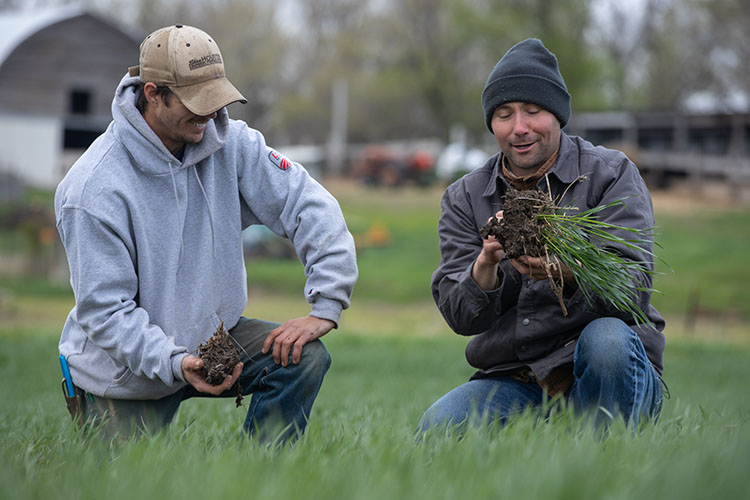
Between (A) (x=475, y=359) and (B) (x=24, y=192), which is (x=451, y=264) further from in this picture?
(B) (x=24, y=192)

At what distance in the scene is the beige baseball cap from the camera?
12.5 ft

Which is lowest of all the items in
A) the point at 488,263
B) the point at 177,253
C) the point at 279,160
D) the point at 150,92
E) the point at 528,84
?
the point at 177,253

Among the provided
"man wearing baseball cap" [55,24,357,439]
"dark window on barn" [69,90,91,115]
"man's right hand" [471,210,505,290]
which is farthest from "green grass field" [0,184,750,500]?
"dark window on barn" [69,90,91,115]

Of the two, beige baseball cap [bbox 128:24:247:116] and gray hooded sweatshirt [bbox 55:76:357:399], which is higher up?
beige baseball cap [bbox 128:24:247:116]

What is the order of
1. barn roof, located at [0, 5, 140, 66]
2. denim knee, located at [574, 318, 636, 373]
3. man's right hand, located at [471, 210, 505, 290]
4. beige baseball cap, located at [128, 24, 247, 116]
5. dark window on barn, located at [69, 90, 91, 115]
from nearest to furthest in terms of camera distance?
denim knee, located at [574, 318, 636, 373] → man's right hand, located at [471, 210, 505, 290] → beige baseball cap, located at [128, 24, 247, 116] → barn roof, located at [0, 5, 140, 66] → dark window on barn, located at [69, 90, 91, 115]

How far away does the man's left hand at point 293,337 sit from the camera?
3854mm

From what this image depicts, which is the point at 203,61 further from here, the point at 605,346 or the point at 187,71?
the point at 605,346

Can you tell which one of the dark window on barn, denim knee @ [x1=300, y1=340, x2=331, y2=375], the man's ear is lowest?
the dark window on barn

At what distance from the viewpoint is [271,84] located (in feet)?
189

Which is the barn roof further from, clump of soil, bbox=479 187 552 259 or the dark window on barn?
clump of soil, bbox=479 187 552 259

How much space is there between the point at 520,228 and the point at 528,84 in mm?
788

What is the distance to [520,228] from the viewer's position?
360 centimetres

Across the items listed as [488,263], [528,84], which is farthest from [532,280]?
[528,84]

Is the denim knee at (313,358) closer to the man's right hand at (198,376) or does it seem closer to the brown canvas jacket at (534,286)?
the man's right hand at (198,376)
